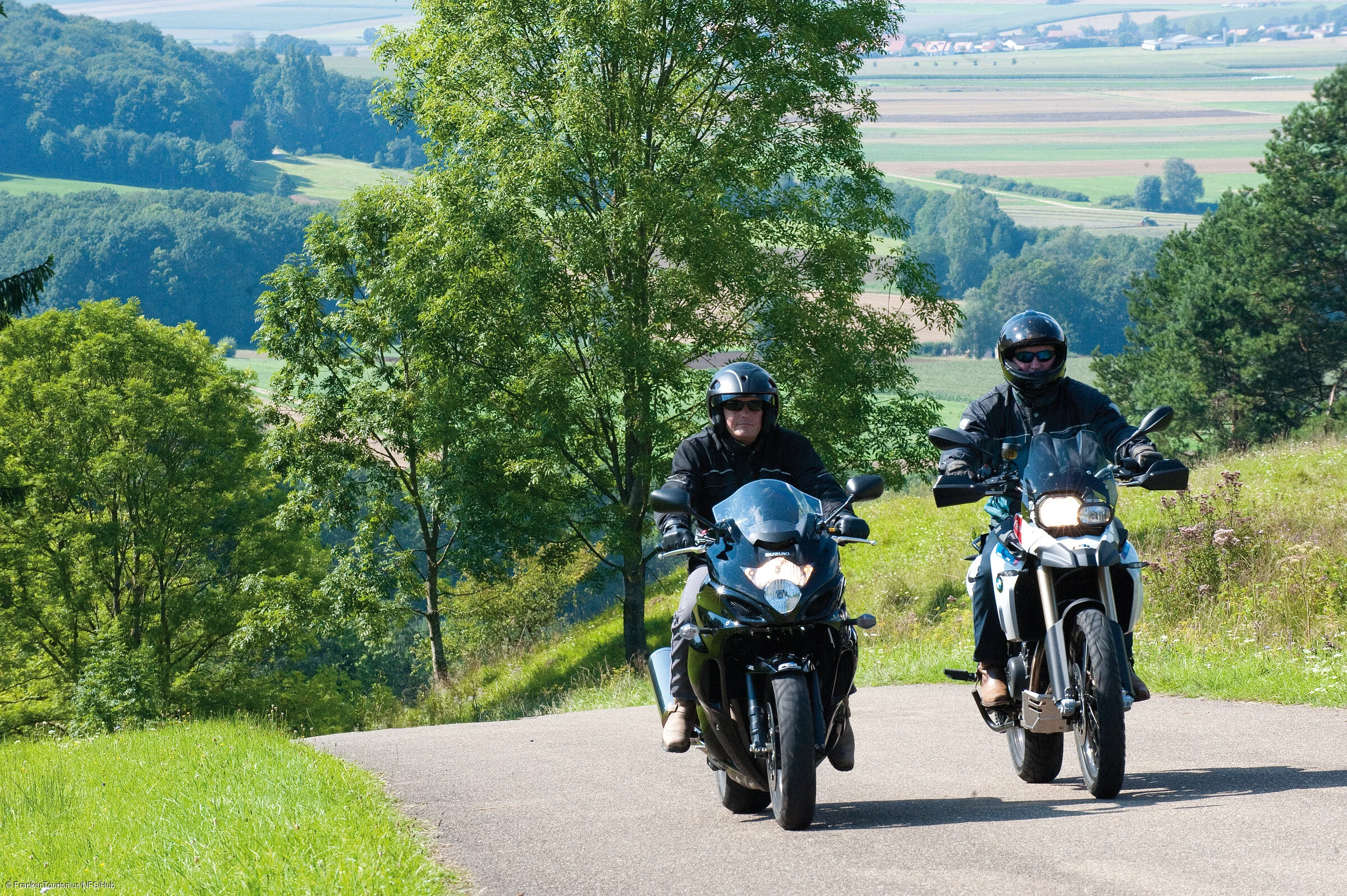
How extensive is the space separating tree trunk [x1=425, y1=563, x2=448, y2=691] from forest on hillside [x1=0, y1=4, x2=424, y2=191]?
12849 centimetres

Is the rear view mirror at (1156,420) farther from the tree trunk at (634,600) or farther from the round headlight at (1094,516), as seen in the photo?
the tree trunk at (634,600)

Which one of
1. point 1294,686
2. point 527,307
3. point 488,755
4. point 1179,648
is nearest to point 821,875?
point 488,755

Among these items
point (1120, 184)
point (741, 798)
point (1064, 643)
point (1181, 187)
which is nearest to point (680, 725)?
point (741, 798)

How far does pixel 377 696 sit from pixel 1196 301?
1146 inches

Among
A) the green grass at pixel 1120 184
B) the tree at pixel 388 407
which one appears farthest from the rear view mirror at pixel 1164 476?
the green grass at pixel 1120 184

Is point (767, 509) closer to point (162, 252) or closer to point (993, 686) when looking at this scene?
point (993, 686)

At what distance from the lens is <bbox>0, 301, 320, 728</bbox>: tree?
32.0 meters

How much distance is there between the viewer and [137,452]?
108 ft

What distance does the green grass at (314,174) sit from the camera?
17438cm

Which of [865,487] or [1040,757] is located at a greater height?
[865,487]

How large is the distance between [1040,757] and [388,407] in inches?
951

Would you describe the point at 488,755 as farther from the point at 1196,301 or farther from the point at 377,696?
the point at 1196,301

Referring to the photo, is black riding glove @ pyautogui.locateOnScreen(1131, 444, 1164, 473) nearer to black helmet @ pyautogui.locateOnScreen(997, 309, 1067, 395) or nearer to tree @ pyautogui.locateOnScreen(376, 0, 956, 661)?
black helmet @ pyautogui.locateOnScreen(997, 309, 1067, 395)

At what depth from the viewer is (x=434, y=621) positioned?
31750mm
